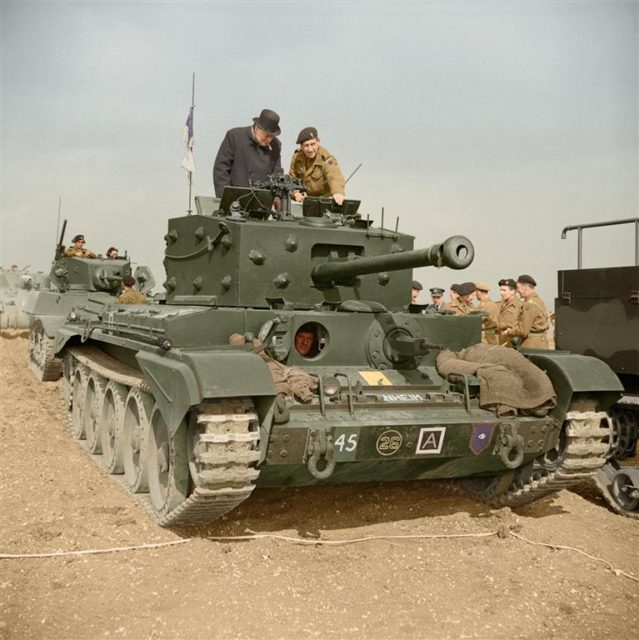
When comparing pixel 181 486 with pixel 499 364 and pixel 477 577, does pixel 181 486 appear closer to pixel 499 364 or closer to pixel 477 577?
pixel 477 577

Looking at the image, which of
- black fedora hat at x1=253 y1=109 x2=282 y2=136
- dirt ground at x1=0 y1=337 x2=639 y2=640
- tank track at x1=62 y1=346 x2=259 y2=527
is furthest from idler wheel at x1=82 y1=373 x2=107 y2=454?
tank track at x1=62 y1=346 x2=259 y2=527

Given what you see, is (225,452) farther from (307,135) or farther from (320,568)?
(307,135)

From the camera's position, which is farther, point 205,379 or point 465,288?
point 465,288

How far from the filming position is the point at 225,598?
4812mm

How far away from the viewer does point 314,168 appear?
8.75m

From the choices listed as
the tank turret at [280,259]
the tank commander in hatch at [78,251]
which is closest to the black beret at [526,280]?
the tank turret at [280,259]

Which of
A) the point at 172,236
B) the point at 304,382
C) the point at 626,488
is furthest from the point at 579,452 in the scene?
the point at 172,236

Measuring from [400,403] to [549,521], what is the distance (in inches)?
81.5

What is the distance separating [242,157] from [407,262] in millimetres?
3714

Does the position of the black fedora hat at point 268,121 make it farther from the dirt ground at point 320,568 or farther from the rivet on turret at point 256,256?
the dirt ground at point 320,568

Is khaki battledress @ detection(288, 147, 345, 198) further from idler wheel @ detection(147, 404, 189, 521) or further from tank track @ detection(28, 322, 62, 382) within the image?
tank track @ detection(28, 322, 62, 382)

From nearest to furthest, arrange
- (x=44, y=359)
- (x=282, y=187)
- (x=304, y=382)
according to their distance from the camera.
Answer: (x=304, y=382), (x=282, y=187), (x=44, y=359)

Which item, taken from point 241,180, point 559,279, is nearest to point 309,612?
point 559,279

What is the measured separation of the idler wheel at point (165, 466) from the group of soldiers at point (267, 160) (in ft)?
10.7
